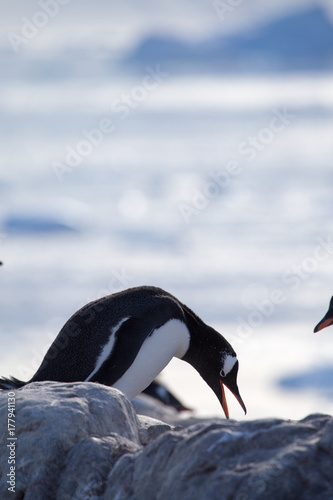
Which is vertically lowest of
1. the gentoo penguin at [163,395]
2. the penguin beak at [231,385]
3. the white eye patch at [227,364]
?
the gentoo penguin at [163,395]

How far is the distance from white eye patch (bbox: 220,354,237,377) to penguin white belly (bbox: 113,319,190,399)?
83 cm

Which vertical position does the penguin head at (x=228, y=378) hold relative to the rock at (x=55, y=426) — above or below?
below

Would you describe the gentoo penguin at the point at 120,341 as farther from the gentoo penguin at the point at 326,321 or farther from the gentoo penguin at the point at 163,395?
the gentoo penguin at the point at 163,395

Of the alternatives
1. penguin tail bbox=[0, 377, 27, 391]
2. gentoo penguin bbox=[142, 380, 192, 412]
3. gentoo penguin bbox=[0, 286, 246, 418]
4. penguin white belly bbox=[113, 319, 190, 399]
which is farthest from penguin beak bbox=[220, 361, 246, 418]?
gentoo penguin bbox=[142, 380, 192, 412]

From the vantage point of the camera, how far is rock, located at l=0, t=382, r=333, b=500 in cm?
311

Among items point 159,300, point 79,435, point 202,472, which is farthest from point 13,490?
point 159,300

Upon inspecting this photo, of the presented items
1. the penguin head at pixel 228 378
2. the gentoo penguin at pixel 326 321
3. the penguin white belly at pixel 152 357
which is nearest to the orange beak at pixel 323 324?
the gentoo penguin at pixel 326 321

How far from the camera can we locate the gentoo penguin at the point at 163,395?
17922 mm

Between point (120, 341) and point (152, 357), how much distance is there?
449mm

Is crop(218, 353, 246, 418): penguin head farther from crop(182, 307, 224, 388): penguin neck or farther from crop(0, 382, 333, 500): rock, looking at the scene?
crop(0, 382, 333, 500): rock

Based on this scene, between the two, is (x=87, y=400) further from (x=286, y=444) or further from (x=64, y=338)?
(x=64, y=338)

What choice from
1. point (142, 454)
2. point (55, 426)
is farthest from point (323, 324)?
point (142, 454)

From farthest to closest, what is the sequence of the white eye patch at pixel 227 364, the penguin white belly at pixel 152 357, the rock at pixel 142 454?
1. the white eye patch at pixel 227 364
2. the penguin white belly at pixel 152 357
3. the rock at pixel 142 454

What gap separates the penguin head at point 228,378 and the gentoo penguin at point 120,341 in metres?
0.64
